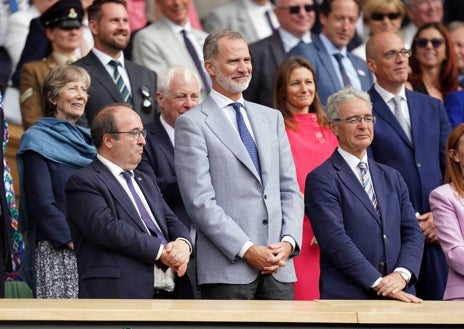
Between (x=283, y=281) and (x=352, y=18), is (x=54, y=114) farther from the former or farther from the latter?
(x=352, y=18)

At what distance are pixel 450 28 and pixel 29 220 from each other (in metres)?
4.63

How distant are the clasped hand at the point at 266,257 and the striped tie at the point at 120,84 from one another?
6.74ft

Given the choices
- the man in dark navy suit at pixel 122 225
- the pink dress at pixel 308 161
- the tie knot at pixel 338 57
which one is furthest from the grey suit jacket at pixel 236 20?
the man in dark navy suit at pixel 122 225

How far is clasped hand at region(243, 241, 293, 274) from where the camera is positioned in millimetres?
7168

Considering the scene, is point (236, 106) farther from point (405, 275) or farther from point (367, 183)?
point (405, 275)

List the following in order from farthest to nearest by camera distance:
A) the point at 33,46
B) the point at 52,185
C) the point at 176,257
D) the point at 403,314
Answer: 1. the point at 33,46
2. the point at 52,185
3. the point at 176,257
4. the point at 403,314

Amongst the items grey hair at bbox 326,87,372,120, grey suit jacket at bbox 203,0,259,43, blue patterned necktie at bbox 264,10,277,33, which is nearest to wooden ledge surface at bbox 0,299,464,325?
grey hair at bbox 326,87,372,120

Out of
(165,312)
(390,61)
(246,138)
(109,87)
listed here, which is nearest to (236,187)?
(246,138)

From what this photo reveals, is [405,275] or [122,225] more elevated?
[122,225]

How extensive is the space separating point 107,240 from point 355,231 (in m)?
1.43

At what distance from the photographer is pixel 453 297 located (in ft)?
25.5

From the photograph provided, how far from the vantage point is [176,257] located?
7113 mm

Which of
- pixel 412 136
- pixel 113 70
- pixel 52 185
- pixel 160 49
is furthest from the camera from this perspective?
pixel 160 49

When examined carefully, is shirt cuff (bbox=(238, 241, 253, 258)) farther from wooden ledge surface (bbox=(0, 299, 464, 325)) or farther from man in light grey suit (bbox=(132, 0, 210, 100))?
man in light grey suit (bbox=(132, 0, 210, 100))
